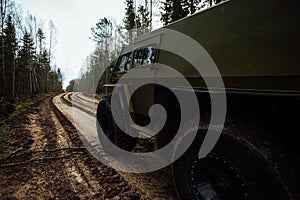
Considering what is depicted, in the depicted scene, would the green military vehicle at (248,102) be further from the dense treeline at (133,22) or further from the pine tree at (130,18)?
the pine tree at (130,18)

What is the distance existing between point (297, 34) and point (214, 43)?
2.49 ft

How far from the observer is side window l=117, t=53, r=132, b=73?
4.13 meters

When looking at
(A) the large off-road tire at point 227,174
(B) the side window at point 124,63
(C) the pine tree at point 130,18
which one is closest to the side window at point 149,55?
(B) the side window at point 124,63

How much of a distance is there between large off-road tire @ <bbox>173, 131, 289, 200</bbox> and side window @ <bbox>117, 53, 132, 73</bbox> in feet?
8.44

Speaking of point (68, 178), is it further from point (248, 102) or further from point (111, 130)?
point (248, 102)

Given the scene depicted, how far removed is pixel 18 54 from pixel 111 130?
26547 millimetres

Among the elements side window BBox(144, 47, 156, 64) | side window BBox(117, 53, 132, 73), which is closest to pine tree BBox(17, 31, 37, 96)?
side window BBox(117, 53, 132, 73)

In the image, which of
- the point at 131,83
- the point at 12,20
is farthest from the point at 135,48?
the point at 12,20

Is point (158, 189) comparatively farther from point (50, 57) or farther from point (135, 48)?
point (50, 57)

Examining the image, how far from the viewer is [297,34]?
4.60 ft

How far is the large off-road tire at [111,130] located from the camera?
12.9 ft

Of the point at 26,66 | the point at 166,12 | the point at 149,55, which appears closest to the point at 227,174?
the point at 149,55

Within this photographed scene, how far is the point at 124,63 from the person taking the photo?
4340mm

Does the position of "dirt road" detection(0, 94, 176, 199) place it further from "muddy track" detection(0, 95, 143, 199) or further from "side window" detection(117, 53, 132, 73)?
"side window" detection(117, 53, 132, 73)
